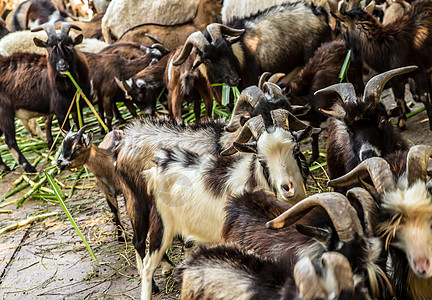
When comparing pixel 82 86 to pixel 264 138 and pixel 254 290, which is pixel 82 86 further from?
pixel 254 290

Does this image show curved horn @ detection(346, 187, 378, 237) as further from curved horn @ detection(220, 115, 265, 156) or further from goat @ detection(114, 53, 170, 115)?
goat @ detection(114, 53, 170, 115)

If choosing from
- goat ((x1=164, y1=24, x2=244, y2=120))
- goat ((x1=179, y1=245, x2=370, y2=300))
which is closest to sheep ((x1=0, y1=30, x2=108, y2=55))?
goat ((x1=164, y1=24, x2=244, y2=120))

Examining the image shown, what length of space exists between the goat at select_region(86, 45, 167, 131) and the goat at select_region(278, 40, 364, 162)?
2760 millimetres

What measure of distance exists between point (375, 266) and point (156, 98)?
584 centimetres

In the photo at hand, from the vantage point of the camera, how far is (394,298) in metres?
3.10

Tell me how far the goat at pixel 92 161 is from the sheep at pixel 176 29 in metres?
4.05

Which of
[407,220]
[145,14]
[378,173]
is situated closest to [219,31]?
[378,173]

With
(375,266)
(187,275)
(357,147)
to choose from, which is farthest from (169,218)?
(375,266)

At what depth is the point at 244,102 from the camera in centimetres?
495

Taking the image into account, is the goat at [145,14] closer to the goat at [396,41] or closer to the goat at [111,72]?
the goat at [111,72]

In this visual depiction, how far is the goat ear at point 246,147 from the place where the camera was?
3.84 metres

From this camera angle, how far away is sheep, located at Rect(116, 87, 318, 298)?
3836 millimetres

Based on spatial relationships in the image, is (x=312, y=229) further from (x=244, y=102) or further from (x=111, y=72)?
(x=111, y=72)

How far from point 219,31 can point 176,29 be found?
3.15 meters
